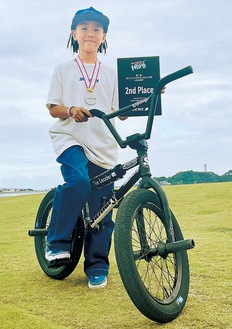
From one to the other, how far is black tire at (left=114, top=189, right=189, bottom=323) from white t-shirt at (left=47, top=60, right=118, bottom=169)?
2.89 ft

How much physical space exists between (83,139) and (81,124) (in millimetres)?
120

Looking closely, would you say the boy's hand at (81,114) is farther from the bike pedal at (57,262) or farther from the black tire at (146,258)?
the bike pedal at (57,262)

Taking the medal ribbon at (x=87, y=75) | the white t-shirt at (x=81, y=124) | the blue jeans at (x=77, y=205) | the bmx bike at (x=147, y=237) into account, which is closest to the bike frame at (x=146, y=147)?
the bmx bike at (x=147, y=237)

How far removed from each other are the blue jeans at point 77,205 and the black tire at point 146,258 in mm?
629

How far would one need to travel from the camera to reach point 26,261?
4.74 metres

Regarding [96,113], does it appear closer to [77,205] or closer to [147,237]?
[77,205]

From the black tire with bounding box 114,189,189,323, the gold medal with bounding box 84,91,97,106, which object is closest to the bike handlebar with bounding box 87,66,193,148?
the black tire with bounding box 114,189,189,323

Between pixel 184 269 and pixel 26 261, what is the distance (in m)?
2.40

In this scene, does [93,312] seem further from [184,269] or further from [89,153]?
[89,153]

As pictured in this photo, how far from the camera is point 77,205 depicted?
10.6 feet

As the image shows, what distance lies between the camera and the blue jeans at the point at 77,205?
10.5 ft

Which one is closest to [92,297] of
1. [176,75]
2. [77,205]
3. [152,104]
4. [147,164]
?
Result: [77,205]

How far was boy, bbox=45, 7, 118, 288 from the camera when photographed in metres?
3.27

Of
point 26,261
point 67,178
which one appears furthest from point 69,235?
point 26,261
